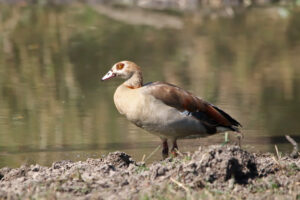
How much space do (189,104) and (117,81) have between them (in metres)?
4.52

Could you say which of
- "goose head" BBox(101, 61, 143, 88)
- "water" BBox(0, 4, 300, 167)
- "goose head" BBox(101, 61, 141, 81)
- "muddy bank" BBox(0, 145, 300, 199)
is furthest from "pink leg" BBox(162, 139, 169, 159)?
"muddy bank" BBox(0, 145, 300, 199)

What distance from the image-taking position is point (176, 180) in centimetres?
553

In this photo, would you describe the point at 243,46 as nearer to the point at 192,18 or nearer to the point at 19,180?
the point at 192,18

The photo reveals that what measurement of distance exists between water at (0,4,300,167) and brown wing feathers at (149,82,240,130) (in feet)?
1.59

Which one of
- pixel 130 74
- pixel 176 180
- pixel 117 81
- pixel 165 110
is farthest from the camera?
pixel 117 81

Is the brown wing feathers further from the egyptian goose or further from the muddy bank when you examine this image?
the muddy bank

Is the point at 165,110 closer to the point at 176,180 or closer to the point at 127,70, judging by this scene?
the point at 127,70

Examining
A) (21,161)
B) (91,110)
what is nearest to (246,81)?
(91,110)

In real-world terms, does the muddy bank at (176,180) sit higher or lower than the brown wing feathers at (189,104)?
lower

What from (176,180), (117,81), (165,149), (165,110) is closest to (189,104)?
(165,110)

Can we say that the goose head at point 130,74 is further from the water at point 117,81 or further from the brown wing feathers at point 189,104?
the water at point 117,81

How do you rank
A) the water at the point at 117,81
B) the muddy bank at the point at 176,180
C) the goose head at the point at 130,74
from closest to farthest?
the muddy bank at the point at 176,180, the goose head at the point at 130,74, the water at the point at 117,81

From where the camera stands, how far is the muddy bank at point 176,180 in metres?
5.32

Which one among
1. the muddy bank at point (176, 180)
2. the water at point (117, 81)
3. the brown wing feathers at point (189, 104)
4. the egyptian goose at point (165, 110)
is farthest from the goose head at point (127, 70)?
the muddy bank at point (176, 180)
